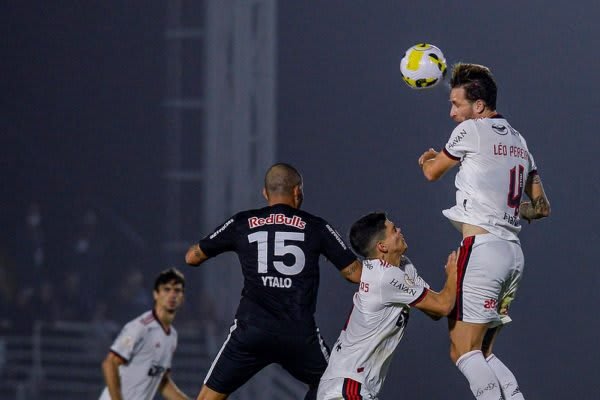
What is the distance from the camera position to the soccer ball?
5004 millimetres

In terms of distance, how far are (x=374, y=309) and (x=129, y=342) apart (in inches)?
92.9

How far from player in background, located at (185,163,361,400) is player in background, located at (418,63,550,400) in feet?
2.34

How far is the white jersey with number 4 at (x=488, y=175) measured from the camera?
4.62 m

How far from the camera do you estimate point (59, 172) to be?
36.3 ft

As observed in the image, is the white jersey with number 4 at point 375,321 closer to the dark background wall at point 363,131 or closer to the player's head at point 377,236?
the player's head at point 377,236

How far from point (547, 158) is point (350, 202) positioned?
1857mm

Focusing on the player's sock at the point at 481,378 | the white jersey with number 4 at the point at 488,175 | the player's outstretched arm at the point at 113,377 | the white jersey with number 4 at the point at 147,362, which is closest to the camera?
the player's sock at the point at 481,378

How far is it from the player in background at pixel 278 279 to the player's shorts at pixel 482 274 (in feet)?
2.24

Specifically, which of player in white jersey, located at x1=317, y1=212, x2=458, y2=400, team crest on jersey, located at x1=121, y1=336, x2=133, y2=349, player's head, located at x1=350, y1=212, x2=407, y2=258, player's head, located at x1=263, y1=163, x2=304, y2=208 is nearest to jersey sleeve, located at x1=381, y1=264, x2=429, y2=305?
player in white jersey, located at x1=317, y1=212, x2=458, y2=400

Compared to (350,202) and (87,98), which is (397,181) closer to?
(350,202)

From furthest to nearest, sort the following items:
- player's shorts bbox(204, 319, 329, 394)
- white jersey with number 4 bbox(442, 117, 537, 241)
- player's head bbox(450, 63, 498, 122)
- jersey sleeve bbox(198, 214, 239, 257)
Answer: jersey sleeve bbox(198, 214, 239, 257)
player's shorts bbox(204, 319, 329, 394)
player's head bbox(450, 63, 498, 122)
white jersey with number 4 bbox(442, 117, 537, 241)

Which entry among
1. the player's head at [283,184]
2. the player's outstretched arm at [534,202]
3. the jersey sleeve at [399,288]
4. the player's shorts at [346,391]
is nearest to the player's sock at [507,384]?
the jersey sleeve at [399,288]

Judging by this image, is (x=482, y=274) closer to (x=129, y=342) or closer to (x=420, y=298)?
(x=420, y=298)

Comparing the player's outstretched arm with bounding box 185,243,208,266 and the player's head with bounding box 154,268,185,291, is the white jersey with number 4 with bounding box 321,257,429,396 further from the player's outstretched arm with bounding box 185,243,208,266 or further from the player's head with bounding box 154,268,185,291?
the player's head with bounding box 154,268,185,291
